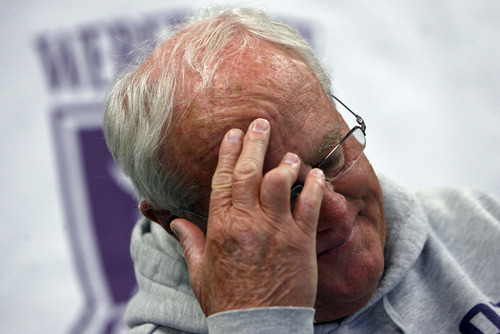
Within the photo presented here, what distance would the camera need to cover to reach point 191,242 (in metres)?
1.07

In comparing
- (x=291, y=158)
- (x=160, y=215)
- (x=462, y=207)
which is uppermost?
(x=291, y=158)

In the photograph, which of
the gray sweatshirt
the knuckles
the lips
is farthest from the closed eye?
the gray sweatshirt

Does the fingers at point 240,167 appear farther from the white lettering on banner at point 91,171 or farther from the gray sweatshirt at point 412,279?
the white lettering on banner at point 91,171

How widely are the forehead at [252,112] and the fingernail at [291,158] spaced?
1.9 inches

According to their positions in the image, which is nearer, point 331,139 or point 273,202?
point 273,202

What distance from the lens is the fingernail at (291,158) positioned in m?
0.99

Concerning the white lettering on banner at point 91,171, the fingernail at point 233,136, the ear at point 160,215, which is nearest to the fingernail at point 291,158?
the fingernail at point 233,136

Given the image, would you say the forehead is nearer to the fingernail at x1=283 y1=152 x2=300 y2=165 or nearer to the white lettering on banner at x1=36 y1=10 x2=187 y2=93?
the fingernail at x1=283 y1=152 x2=300 y2=165

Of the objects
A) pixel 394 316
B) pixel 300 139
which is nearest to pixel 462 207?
pixel 394 316

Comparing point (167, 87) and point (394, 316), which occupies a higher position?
point (167, 87)

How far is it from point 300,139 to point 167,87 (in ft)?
1.10

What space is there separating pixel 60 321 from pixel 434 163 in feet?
6.13

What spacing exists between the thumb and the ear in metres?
0.13

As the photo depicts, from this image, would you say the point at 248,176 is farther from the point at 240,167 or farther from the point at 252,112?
the point at 252,112
